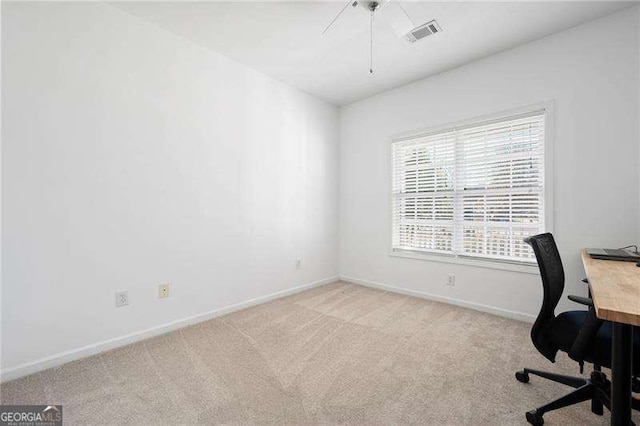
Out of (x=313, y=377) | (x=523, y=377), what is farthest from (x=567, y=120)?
(x=313, y=377)

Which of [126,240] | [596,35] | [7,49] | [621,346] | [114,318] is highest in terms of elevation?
[596,35]

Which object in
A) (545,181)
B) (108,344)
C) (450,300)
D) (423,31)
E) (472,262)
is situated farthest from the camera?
(450,300)

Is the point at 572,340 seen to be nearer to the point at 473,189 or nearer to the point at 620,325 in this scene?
the point at 620,325

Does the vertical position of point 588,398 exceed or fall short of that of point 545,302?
it falls short

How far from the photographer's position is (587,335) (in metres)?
1.29

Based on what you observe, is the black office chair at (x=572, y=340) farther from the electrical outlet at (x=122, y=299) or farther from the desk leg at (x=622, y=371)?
the electrical outlet at (x=122, y=299)

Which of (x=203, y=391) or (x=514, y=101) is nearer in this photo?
(x=203, y=391)

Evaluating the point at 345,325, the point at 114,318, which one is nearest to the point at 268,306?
the point at 345,325

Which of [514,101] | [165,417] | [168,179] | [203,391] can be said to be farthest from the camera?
[514,101]

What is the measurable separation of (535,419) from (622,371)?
0.51 meters

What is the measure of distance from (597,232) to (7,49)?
4597 mm

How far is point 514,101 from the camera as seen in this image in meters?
2.85

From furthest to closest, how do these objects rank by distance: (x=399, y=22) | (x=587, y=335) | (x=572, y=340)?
(x=399, y=22)
(x=572, y=340)
(x=587, y=335)

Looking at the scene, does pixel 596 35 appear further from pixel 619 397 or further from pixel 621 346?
pixel 619 397
